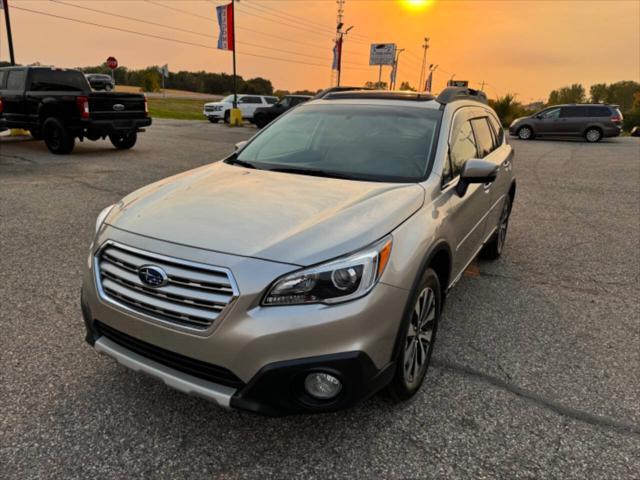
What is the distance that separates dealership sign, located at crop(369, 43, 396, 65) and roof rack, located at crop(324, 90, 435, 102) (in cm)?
4955

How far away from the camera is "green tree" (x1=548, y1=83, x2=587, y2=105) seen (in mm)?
129625

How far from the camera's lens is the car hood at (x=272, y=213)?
6.99 ft

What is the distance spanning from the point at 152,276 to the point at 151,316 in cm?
19

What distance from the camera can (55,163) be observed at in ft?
35.1

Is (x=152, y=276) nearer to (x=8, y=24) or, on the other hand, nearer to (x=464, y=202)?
(x=464, y=202)

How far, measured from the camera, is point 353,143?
344cm

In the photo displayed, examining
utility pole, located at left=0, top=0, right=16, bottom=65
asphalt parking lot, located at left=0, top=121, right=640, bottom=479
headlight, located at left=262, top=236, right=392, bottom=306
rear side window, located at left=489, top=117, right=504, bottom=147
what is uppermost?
utility pole, located at left=0, top=0, right=16, bottom=65

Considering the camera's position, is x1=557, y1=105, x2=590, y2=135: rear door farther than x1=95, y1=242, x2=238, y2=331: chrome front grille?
Yes

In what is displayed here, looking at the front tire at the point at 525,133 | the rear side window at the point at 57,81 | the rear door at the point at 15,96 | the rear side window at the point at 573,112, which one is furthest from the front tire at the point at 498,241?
the front tire at the point at 525,133

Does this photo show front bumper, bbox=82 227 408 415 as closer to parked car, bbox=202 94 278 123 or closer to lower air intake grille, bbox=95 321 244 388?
lower air intake grille, bbox=95 321 244 388

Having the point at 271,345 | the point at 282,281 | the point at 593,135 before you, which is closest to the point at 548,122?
the point at 593,135

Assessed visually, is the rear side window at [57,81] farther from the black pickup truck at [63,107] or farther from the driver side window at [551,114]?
the driver side window at [551,114]

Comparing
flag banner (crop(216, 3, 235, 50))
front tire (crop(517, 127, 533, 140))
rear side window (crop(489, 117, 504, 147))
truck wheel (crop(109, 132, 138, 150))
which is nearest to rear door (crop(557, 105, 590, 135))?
front tire (crop(517, 127, 533, 140))

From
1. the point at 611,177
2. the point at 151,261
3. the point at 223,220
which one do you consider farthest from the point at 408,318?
the point at 611,177
